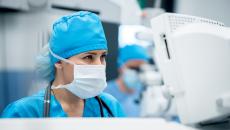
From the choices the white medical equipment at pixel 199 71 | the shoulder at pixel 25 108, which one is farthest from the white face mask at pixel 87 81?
the white medical equipment at pixel 199 71

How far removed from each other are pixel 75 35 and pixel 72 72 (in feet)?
0.53

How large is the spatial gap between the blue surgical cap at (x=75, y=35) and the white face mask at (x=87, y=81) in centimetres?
5

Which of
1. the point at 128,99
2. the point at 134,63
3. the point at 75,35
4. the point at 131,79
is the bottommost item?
the point at 128,99

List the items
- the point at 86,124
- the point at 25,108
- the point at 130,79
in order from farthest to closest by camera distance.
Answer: the point at 130,79
the point at 25,108
the point at 86,124

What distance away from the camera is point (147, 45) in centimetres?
214

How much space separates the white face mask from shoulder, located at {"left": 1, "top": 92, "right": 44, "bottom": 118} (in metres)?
0.10

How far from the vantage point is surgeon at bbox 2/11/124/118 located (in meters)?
1.12

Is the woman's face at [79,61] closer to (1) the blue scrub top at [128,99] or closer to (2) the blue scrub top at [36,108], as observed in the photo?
(2) the blue scrub top at [36,108]

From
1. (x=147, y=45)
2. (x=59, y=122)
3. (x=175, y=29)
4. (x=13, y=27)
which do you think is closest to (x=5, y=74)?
(x=13, y=27)

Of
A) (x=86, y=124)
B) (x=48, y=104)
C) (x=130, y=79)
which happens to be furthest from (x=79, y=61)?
(x=130, y=79)

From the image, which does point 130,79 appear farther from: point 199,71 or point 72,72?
point 199,71

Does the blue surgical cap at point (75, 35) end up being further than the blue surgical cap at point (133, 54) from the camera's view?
No

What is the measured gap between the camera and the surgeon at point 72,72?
112cm

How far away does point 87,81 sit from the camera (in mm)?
1214
